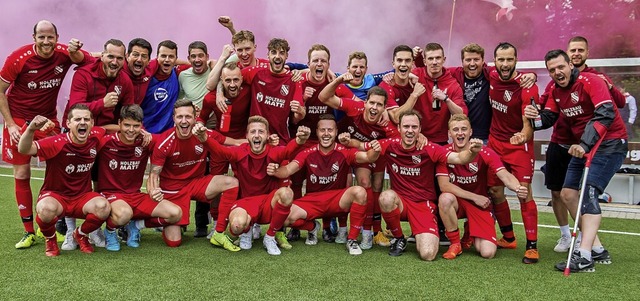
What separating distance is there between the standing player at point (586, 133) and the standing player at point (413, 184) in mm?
911

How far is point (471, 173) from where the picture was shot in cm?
538

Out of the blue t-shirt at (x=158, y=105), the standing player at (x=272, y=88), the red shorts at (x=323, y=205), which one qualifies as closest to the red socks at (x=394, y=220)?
the red shorts at (x=323, y=205)

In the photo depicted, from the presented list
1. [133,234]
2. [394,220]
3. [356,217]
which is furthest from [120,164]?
[394,220]

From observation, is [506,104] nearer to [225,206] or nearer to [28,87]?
[225,206]

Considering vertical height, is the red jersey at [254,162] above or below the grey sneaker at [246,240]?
above

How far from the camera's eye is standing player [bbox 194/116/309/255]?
17.3 ft

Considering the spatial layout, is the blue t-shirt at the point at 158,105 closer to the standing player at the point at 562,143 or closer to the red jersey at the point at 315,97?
the red jersey at the point at 315,97

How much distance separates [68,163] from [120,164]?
18.9 inches

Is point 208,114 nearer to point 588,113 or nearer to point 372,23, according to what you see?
point 588,113

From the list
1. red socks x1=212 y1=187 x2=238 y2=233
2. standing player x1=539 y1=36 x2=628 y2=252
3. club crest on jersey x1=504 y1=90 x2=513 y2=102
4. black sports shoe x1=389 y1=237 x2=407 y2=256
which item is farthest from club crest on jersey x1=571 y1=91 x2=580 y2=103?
red socks x1=212 y1=187 x2=238 y2=233

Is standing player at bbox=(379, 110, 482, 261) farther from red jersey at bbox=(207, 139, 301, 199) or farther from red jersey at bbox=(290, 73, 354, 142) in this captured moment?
red jersey at bbox=(207, 139, 301, 199)

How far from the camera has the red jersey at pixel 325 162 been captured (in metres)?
5.55

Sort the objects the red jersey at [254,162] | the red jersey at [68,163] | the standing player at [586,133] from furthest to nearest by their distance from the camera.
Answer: the red jersey at [254,162] → the red jersey at [68,163] → the standing player at [586,133]

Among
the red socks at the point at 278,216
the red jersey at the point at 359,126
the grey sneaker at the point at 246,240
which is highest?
the red jersey at the point at 359,126
